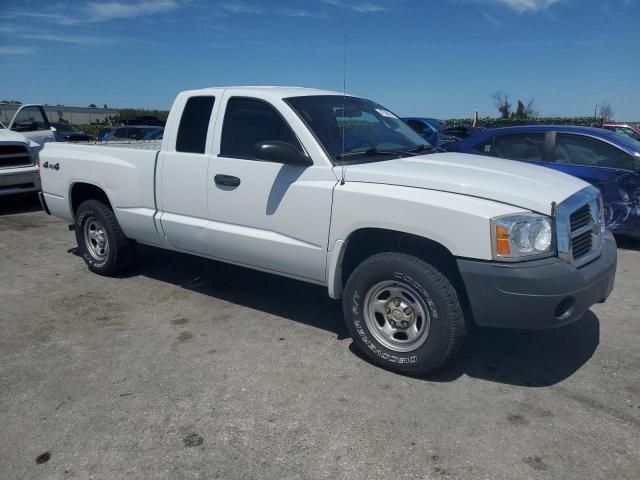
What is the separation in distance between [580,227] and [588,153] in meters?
3.90

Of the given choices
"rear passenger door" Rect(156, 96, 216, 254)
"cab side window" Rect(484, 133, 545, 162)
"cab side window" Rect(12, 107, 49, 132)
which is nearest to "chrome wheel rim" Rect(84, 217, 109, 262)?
"rear passenger door" Rect(156, 96, 216, 254)

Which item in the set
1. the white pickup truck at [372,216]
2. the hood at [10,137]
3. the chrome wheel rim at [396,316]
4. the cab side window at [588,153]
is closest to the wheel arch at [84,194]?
the white pickup truck at [372,216]

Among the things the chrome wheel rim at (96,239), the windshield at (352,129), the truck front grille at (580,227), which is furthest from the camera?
the chrome wheel rim at (96,239)

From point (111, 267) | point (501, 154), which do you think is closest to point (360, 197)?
point (111, 267)

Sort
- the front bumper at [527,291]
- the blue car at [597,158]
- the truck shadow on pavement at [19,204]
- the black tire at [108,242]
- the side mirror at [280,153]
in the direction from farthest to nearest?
1. the truck shadow on pavement at [19,204]
2. the blue car at [597,158]
3. the black tire at [108,242]
4. the side mirror at [280,153]
5. the front bumper at [527,291]

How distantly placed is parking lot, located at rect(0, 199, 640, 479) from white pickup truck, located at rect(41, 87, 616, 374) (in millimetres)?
476

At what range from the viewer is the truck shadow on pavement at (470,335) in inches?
148

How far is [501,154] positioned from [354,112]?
359cm

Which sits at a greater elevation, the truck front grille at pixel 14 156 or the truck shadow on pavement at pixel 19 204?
the truck front grille at pixel 14 156

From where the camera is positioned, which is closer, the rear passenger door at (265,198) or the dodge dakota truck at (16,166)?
the rear passenger door at (265,198)

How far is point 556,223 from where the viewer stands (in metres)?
3.26

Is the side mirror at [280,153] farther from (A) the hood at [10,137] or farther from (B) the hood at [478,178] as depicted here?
(A) the hood at [10,137]

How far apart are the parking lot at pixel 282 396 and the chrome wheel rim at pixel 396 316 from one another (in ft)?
0.82

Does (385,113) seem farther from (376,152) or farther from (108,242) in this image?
(108,242)
